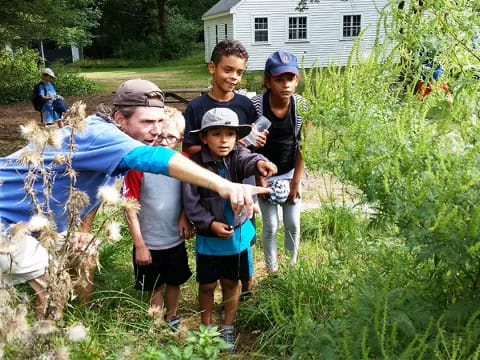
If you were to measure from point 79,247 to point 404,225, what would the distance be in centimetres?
125

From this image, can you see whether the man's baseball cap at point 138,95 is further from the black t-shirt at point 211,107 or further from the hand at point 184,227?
the hand at point 184,227

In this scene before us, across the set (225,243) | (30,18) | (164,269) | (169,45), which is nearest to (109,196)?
(225,243)

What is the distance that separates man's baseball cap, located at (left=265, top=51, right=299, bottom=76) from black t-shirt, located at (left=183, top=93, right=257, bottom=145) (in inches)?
10.5

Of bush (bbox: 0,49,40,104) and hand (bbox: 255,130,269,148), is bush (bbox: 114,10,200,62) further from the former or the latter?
hand (bbox: 255,130,269,148)

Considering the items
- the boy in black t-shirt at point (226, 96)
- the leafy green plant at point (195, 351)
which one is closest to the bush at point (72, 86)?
the boy in black t-shirt at point (226, 96)

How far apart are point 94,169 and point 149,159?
0.40 metres

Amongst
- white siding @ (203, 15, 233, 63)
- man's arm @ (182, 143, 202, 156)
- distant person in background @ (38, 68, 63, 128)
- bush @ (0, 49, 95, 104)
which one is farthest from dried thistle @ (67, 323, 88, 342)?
white siding @ (203, 15, 233, 63)

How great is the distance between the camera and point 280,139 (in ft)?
12.6

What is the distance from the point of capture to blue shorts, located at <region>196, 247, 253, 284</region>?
11.0 feet

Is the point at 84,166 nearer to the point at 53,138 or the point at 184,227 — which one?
the point at 53,138

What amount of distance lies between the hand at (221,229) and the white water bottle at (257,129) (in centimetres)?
58

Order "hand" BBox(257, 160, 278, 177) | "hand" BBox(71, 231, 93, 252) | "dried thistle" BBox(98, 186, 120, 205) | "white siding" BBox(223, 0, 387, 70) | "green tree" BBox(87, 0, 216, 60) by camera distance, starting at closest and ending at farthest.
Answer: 1. "dried thistle" BBox(98, 186, 120, 205)
2. "hand" BBox(71, 231, 93, 252)
3. "hand" BBox(257, 160, 278, 177)
4. "white siding" BBox(223, 0, 387, 70)
5. "green tree" BBox(87, 0, 216, 60)

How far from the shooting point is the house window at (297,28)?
98.8ft

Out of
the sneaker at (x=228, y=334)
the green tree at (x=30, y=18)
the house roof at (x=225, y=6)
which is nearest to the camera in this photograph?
the sneaker at (x=228, y=334)
